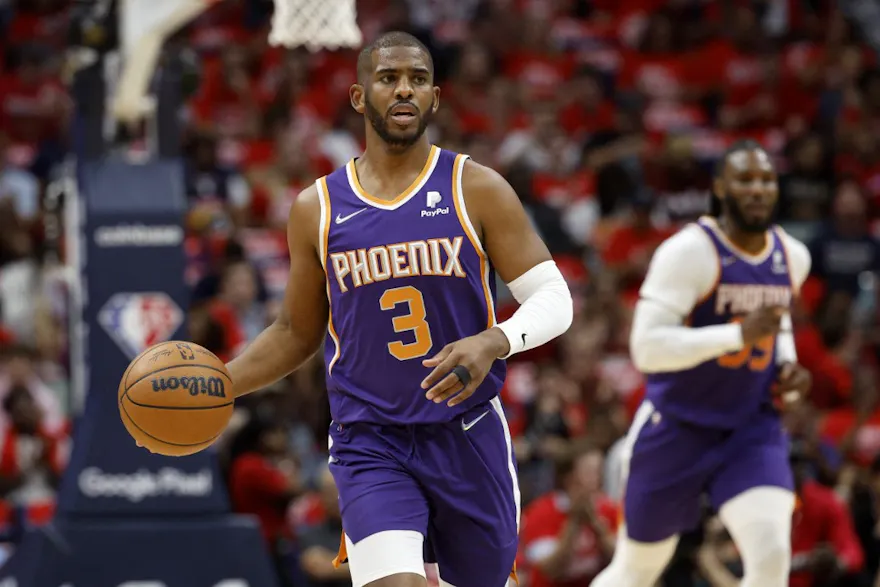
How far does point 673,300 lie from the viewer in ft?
21.2

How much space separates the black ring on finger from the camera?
420 centimetres

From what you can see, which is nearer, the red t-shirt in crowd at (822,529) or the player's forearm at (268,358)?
the player's forearm at (268,358)

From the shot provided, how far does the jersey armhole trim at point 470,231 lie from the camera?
4.76 m

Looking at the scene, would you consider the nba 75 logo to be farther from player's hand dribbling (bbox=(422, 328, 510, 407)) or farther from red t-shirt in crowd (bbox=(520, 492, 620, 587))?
player's hand dribbling (bbox=(422, 328, 510, 407))

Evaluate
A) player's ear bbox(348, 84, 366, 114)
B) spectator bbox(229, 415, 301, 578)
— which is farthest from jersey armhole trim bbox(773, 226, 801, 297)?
spectator bbox(229, 415, 301, 578)

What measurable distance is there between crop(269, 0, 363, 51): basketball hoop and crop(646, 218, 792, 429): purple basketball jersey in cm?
203

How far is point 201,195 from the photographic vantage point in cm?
1171

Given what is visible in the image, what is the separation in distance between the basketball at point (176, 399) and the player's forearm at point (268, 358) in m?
0.14

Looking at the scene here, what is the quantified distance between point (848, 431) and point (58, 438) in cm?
585

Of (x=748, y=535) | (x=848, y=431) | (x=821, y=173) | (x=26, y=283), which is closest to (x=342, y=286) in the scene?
(x=748, y=535)

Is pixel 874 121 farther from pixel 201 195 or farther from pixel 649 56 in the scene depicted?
pixel 201 195

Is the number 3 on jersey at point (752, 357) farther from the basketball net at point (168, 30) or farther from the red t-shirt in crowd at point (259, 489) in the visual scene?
the red t-shirt in crowd at point (259, 489)

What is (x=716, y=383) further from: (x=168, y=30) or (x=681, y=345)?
(x=168, y=30)

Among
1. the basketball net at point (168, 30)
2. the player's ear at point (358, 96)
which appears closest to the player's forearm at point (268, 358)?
the player's ear at point (358, 96)
